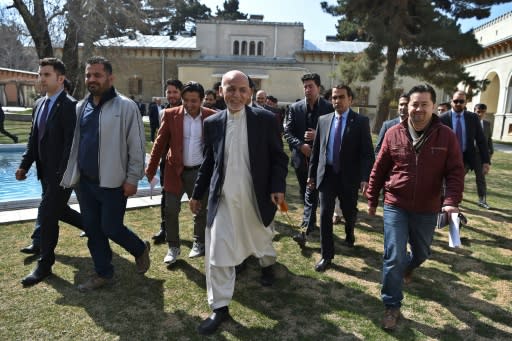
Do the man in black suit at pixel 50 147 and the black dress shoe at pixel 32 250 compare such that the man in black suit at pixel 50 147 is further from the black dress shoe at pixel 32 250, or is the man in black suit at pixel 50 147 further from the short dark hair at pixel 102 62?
the black dress shoe at pixel 32 250

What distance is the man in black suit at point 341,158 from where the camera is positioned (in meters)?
4.35

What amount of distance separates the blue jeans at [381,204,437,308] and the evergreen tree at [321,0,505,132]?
18.2 meters

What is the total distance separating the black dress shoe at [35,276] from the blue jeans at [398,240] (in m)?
3.22

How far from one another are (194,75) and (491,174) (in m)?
29.4

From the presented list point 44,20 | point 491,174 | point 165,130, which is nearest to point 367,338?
point 165,130

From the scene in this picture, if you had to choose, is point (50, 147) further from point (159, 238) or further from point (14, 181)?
point (14, 181)

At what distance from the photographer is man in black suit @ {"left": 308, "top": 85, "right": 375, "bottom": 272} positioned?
14.3 ft

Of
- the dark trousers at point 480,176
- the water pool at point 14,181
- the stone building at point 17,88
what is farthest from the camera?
the stone building at point 17,88

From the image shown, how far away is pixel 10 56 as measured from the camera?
52438 millimetres

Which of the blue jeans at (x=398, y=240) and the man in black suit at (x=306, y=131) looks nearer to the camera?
the blue jeans at (x=398, y=240)

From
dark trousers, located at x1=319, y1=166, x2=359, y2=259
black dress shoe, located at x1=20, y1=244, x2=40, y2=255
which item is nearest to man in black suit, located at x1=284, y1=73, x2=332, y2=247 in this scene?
dark trousers, located at x1=319, y1=166, x2=359, y2=259

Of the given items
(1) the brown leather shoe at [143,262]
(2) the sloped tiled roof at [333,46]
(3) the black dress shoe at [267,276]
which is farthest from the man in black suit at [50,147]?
(2) the sloped tiled roof at [333,46]

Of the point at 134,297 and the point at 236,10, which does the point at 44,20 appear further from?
the point at 236,10

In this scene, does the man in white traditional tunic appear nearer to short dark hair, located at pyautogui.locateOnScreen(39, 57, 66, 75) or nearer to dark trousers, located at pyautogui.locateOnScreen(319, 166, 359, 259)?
dark trousers, located at pyautogui.locateOnScreen(319, 166, 359, 259)
